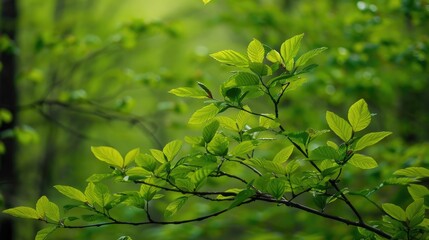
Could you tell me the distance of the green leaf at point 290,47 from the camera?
3.84 feet

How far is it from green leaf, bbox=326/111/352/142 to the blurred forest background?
326 millimetres

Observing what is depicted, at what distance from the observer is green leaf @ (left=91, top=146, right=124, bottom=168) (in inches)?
48.1

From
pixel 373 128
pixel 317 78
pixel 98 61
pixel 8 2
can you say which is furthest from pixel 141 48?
pixel 317 78

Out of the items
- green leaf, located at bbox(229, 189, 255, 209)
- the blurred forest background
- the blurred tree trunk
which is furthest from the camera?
the blurred tree trunk

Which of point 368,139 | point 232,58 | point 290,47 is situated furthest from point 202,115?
point 368,139

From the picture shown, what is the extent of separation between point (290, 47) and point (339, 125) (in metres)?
0.21

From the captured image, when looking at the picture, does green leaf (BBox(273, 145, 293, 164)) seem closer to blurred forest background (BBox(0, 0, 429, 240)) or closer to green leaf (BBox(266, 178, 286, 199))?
green leaf (BBox(266, 178, 286, 199))

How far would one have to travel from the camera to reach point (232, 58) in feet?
3.87

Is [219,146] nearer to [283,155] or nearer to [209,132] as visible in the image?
[209,132]

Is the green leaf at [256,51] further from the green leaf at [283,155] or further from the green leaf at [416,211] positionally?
the green leaf at [416,211]

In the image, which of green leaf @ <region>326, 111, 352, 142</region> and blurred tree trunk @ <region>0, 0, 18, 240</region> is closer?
green leaf @ <region>326, 111, 352, 142</region>

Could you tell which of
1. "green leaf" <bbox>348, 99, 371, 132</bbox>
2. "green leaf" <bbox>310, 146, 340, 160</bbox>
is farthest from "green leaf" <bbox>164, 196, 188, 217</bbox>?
"green leaf" <bbox>348, 99, 371, 132</bbox>

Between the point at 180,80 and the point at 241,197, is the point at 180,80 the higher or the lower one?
the higher one

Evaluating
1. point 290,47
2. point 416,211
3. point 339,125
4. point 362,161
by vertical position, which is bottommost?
point 416,211
